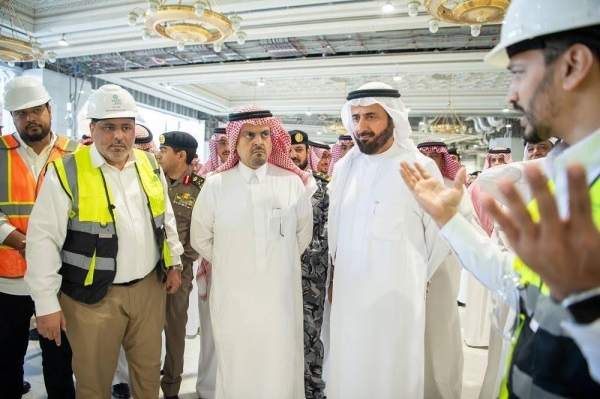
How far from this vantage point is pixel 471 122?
1526 cm

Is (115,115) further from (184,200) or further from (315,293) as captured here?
(315,293)

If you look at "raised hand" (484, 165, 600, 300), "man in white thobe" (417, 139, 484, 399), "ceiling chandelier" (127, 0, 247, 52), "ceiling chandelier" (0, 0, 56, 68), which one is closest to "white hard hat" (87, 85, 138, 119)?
"raised hand" (484, 165, 600, 300)

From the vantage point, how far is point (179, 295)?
278 centimetres

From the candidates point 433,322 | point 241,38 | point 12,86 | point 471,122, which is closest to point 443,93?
point 471,122

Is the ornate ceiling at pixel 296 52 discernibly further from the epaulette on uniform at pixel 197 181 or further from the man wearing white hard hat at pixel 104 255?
the man wearing white hard hat at pixel 104 255

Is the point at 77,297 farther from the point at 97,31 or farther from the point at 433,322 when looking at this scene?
the point at 97,31

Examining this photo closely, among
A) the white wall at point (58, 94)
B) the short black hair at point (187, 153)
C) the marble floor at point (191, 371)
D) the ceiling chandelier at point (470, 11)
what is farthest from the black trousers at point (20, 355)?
the white wall at point (58, 94)

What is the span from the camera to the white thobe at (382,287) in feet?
6.73

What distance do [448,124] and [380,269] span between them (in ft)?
32.9

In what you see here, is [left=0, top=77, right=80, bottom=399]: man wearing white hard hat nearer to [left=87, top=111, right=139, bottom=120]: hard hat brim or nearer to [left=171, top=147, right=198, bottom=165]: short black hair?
[left=87, top=111, right=139, bottom=120]: hard hat brim

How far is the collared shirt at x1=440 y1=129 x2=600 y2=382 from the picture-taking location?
61cm

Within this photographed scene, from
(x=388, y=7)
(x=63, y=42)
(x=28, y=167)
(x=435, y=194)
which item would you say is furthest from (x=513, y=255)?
(x=63, y=42)

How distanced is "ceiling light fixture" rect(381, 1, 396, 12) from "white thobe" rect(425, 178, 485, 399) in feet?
15.4

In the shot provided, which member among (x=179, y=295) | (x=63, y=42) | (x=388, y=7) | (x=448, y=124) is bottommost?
(x=179, y=295)
